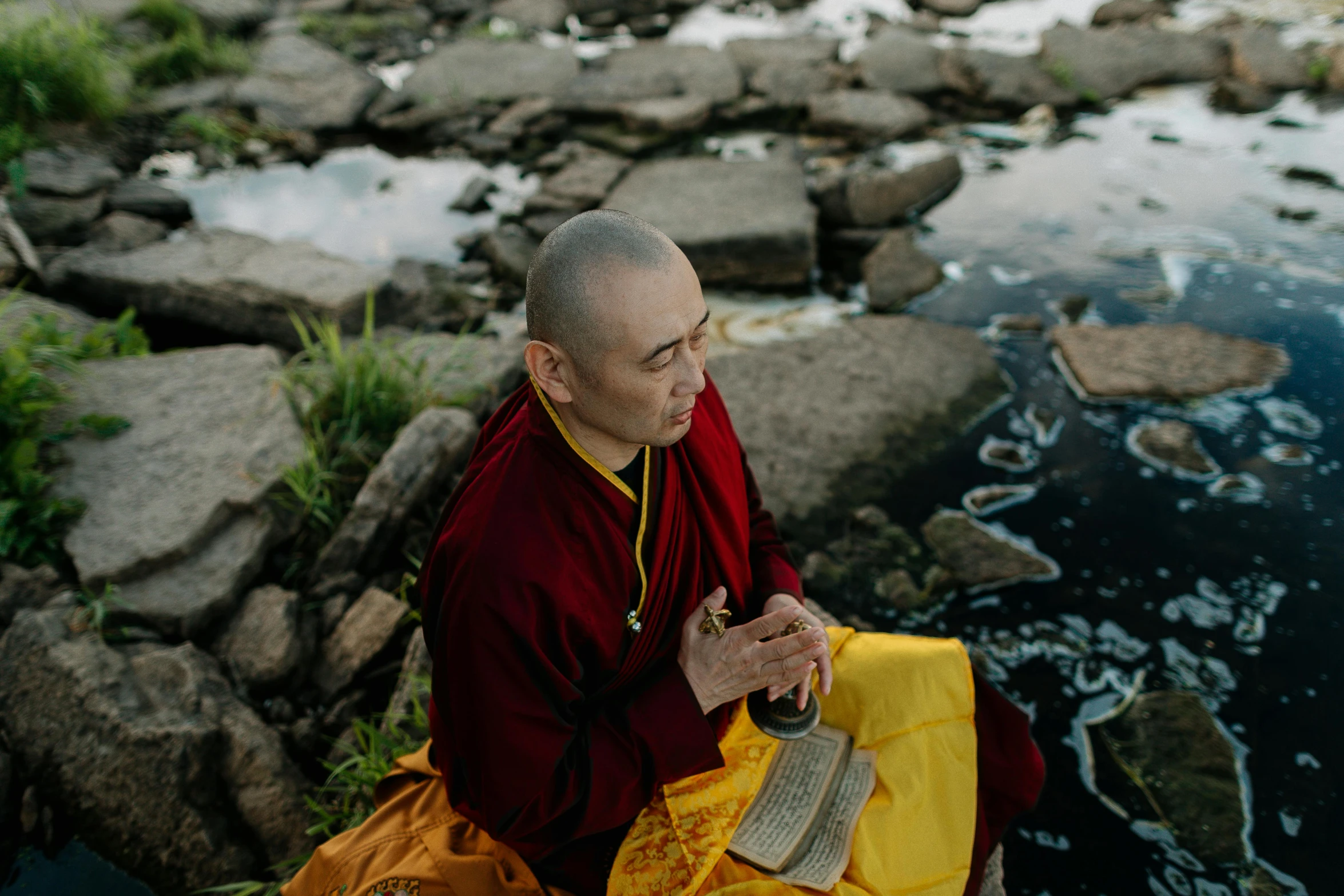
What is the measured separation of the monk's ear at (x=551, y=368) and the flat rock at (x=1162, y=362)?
3540mm

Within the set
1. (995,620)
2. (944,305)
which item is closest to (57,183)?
(944,305)

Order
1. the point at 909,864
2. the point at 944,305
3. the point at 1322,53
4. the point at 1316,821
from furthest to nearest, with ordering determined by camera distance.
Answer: the point at 1322,53 → the point at 944,305 → the point at 1316,821 → the point at 909,864

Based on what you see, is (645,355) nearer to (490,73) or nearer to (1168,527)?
(1168,527)

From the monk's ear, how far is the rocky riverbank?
5.24ft

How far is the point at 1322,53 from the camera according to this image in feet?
23.4

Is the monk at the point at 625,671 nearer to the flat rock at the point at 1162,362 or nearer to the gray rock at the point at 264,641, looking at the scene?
the gray rock at the point at 264,641

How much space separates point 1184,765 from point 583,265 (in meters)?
2.58

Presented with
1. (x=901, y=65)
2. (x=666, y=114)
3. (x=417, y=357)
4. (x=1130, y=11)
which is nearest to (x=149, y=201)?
(x=417, y=357)

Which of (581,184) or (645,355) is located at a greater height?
(645,355)

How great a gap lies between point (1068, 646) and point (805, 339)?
2250 mm

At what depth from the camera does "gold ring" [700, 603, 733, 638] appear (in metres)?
1.90

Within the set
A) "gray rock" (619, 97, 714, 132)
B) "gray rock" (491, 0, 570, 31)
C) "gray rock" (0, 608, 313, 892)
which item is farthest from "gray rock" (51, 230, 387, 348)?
"gray rock" (491, 0, 570, 31)

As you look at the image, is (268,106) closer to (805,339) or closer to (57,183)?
(57,183)

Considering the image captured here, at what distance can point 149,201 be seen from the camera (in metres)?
6.05
